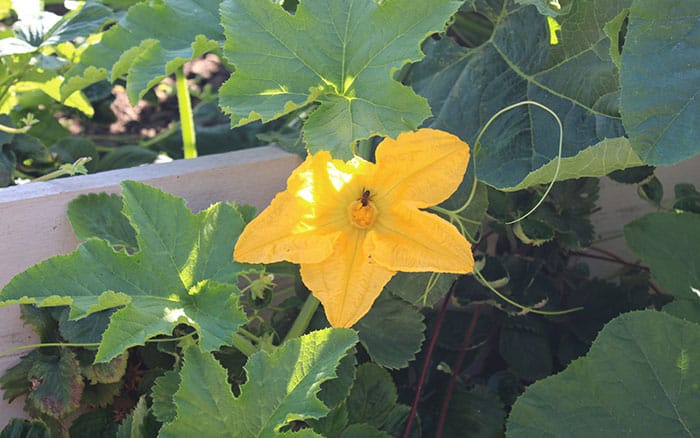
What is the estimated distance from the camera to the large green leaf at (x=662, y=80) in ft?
3.26

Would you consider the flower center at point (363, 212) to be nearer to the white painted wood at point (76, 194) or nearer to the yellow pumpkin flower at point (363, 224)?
the yellow pumpkin flower at point (363, 224)

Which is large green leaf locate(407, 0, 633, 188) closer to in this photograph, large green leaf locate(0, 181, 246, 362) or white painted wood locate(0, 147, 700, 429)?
white painted wood locate(0, 147, 700, 429)

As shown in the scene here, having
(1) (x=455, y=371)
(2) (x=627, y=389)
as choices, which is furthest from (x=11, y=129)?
(2) (x=627, y=389)

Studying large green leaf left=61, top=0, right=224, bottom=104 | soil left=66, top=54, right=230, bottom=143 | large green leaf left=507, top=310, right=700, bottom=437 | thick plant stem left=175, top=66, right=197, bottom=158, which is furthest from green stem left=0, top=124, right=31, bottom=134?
large green leaf left=507, top=310, right=700, bottom=437

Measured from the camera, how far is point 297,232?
113 centimetres

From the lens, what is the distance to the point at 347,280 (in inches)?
44.4

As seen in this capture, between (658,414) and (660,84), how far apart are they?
17.0 inches

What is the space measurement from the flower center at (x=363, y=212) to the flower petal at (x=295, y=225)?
35mm

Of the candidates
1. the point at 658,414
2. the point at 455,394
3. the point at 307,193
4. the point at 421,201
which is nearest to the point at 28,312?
the point at 307,193

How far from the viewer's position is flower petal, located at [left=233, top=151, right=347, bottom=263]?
1.11 metres

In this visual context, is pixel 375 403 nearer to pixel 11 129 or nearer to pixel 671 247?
pixel 671 247

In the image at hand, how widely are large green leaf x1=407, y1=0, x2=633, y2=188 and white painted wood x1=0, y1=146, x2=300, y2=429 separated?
11.4 inches

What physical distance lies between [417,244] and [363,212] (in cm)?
9

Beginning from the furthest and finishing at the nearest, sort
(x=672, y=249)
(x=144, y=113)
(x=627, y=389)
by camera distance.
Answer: (x=144, y=113)
(x=672, y=249)
(x=627, y=389)
